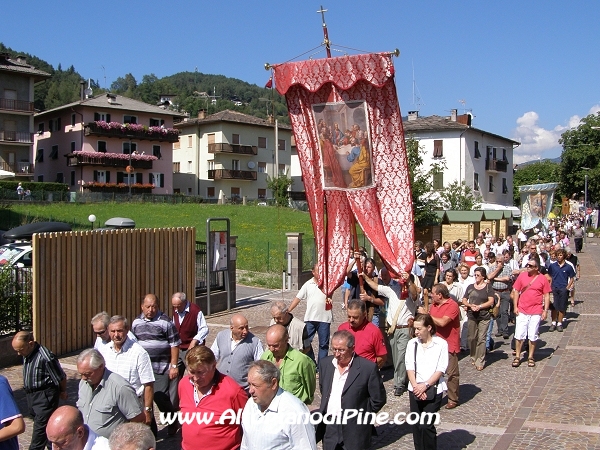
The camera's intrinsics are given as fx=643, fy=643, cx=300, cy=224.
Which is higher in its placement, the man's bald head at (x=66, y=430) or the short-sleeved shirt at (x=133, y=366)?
the man's bald head at (x=66, y=430)

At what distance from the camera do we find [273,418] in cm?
414

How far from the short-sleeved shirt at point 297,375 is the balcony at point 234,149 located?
64.6 meters

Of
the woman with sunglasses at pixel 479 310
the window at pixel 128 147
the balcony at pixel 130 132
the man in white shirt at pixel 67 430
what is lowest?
the woman with sunglasses at pixel 479 310

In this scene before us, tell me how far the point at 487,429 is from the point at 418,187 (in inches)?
799

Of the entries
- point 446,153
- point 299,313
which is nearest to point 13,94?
point 446,153

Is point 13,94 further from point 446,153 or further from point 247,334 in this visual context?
point 247,334

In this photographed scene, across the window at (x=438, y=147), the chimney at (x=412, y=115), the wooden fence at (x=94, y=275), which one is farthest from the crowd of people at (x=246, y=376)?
the chimney at (x=412, y=115)

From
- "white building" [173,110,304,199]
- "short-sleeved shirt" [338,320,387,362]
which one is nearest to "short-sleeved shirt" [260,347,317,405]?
"short-sleeved shirt" [338,320,387,362]

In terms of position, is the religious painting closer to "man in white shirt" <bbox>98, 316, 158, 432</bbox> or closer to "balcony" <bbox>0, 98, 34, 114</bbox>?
"man in white shirt" <bbox>98, 316, 158, 432</bbox>

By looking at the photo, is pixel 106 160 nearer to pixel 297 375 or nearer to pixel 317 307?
pixel 317 307

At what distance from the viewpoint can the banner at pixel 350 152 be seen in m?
8.40

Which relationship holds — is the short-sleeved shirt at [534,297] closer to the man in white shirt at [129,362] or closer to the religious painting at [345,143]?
the religious painting at [345,143]

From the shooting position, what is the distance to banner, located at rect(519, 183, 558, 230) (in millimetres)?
28391

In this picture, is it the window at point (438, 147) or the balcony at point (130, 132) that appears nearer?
the window at point (438, 147)
